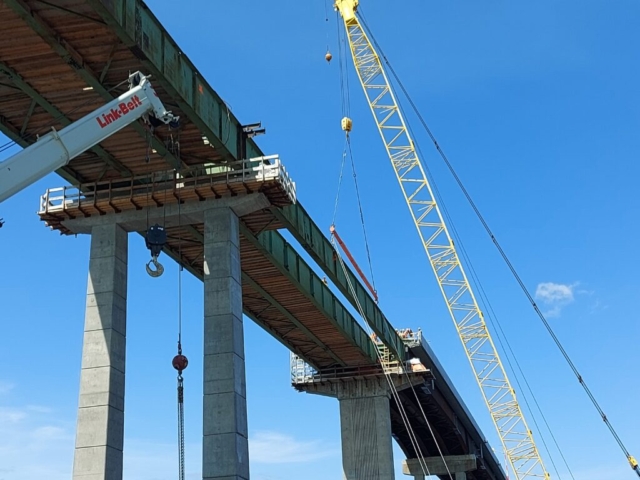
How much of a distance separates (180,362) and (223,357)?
3.67m

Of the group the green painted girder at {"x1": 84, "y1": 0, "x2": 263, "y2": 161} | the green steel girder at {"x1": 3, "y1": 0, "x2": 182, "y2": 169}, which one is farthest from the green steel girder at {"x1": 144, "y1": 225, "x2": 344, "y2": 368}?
the green steel girder at {"x1": 3, "y1": 0, "x2": 182, "y2": 169}

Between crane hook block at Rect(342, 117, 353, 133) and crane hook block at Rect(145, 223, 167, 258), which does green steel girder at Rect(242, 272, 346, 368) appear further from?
crane hook block at Rect(342, 117, 353, 133)

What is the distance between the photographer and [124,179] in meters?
37.7

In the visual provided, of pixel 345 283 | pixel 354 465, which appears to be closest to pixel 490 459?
pixel 354 465

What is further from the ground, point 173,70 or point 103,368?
point 173,70

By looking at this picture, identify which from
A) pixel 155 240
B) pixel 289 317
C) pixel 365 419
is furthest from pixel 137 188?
pixel 365 419

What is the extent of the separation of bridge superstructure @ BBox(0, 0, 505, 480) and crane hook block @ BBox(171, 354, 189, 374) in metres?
3.32

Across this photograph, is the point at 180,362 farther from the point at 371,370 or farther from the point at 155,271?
the point at 371,370

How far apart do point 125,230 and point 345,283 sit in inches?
725

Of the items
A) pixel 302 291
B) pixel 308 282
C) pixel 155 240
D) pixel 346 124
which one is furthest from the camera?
pixel 346 124

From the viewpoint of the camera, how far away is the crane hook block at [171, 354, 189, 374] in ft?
99.9

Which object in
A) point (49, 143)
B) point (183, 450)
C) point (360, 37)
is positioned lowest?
point (183, 450)

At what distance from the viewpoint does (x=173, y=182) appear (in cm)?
3684

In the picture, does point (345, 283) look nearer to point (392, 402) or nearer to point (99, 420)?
point (99, 420)
